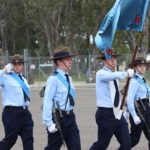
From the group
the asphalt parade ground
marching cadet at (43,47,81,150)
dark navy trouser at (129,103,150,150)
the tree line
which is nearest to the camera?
marching cadet at (43,47,81,150)

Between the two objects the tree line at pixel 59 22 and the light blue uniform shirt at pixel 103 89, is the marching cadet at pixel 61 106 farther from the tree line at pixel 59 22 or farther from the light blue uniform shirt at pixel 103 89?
the tree line at pixel 59 22

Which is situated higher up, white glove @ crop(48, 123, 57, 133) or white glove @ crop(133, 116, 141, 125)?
white glove @ crop(48, 123, 57, 133)

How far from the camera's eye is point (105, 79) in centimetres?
750

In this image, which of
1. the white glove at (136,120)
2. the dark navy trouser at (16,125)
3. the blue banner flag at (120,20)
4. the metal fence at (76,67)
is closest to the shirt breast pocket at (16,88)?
the dark navy trouser at (16,125)

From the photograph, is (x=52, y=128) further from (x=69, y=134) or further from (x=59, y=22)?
(x=59, y=22)

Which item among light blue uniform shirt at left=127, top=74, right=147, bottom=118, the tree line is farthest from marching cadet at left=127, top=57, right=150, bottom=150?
the tree line

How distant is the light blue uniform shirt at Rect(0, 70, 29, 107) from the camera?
8227 millimetres

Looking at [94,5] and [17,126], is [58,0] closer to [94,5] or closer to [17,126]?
[94,5]

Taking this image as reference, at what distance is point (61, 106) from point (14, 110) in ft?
3.71

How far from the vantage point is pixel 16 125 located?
26.8 feet

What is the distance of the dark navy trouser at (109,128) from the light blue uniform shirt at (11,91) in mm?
1245

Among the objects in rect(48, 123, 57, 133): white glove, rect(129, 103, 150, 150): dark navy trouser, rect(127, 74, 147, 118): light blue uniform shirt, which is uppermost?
rect(127, 74, 147, 118): light blue uniform shirt

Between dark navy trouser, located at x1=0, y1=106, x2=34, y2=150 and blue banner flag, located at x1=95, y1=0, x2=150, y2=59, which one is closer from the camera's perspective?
blue banner flag, located at x1=95, y1=0, x2=150, y2=59

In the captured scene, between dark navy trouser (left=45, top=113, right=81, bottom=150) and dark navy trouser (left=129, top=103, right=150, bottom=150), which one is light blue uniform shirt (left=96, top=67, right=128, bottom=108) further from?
dark navy trouser (left=129, top=103, right=150, bottom=150)
